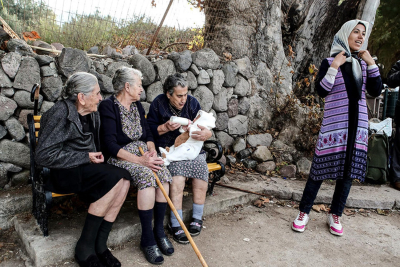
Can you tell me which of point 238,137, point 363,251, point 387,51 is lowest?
point 363,251

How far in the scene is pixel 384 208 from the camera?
13.6ft

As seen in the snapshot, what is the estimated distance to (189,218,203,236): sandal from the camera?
10.2 feet

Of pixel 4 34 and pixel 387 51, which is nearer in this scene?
pixel 4 34

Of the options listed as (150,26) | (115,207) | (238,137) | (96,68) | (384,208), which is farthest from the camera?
(238,137)

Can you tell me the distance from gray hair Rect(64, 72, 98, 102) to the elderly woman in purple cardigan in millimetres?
2121

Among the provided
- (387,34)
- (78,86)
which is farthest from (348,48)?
(387,34)

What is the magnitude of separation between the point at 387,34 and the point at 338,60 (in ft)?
29.0

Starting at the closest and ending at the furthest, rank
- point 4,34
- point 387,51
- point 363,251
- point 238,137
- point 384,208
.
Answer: point 363,251
point 4,34
point 384,208
point 238,137
point 387,51

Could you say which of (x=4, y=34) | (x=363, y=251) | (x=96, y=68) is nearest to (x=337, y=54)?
(x=363, y=251)

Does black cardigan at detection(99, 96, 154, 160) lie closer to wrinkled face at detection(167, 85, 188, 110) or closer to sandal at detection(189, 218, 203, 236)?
wrinkled face at detection(167, 85, 188, 110)

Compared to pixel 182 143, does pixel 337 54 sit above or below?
above

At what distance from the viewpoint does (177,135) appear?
348 cm

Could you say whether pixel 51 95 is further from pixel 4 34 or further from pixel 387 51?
pixel 387 51

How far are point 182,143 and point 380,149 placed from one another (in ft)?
10.6
